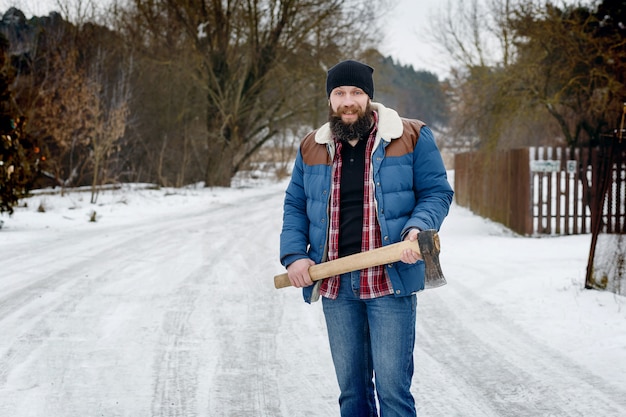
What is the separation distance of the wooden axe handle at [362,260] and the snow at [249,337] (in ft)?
4.76

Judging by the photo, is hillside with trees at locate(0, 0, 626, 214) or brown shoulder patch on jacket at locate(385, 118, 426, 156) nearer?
brown shoulder patch on jacket at locate(385, 118, 426, 156)

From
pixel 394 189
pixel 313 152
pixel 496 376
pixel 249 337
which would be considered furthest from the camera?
pixel 249 337

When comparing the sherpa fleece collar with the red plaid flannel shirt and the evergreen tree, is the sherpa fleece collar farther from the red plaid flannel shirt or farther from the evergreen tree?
the evergreen tree

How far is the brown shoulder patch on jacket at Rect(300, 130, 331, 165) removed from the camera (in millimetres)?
3021

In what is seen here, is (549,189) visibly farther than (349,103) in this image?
Yes

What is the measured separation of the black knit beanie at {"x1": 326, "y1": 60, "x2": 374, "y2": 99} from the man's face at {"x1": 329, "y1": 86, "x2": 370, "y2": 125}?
0.07ft

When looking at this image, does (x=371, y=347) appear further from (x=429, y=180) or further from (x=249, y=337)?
(x=249, y=337)

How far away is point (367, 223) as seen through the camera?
288 cm

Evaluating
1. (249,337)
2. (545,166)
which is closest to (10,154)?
(249,337)

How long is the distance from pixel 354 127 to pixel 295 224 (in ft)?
1.71

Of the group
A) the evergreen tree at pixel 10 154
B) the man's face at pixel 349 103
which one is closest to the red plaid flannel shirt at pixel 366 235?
the man's face at pixel 349 103

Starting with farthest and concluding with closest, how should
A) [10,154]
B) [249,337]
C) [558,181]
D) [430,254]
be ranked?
[558,181] < [10,154] < [249,337] < [430,254]

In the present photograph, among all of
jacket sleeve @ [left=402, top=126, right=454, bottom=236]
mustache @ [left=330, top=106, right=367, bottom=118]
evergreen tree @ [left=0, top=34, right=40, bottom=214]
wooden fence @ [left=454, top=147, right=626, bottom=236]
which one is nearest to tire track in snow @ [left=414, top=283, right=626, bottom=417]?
jacket sleeve @ [left=402, top=126, right=454, bottom=236]

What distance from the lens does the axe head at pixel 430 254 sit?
2650 millimetres
